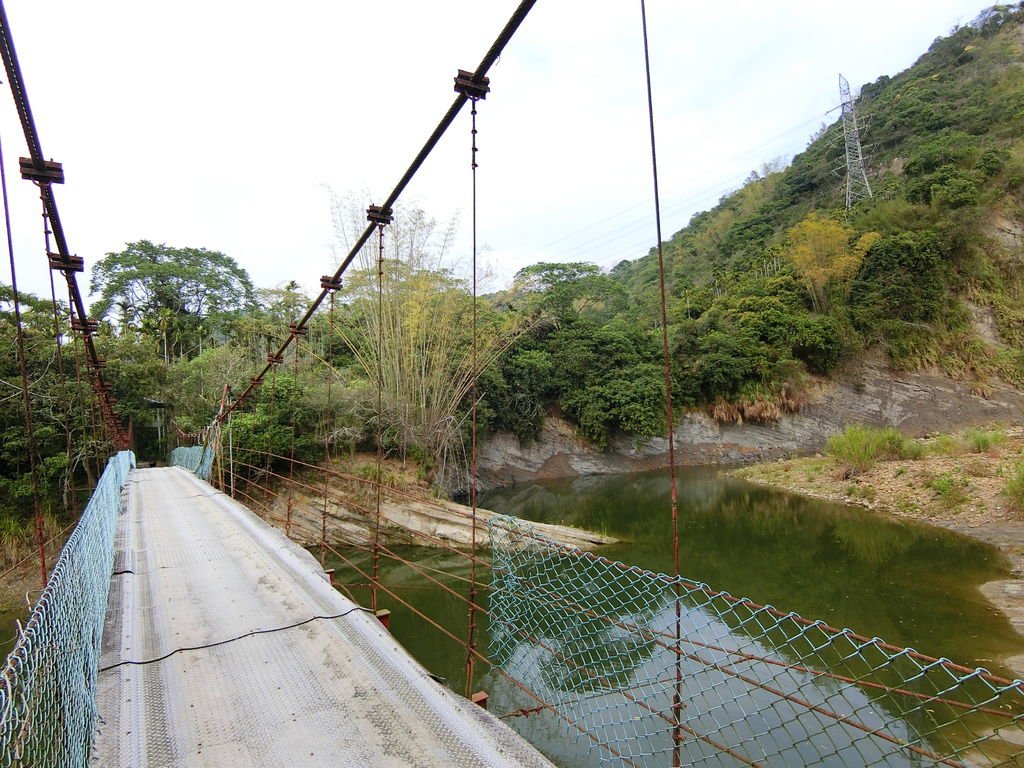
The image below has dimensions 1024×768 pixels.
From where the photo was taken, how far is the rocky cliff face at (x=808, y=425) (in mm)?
12695

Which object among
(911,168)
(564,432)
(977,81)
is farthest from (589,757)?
(977,81)

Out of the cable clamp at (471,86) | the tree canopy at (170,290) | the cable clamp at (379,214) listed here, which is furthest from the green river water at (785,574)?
the tree canopy at (170,290)

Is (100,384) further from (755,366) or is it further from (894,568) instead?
(755,366)

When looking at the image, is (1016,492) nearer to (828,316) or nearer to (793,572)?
(793,572)

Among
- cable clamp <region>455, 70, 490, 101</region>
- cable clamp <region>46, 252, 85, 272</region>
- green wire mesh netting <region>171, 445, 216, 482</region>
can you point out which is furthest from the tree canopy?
cable clamp <region>455, 70, 490, 101</region>

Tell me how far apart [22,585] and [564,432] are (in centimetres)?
989

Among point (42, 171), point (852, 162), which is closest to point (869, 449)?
point (42, 171)

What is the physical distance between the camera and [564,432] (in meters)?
12.9

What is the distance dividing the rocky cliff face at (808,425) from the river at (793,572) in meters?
3.69

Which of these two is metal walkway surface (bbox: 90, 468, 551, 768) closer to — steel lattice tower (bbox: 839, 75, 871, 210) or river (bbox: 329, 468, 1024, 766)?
river (bbox: 329, 468, 1024, 766)

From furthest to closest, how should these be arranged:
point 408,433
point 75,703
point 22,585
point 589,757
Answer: point 408,433
point 22,585
point 589,757
point 75,703

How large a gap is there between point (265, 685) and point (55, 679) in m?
0.54

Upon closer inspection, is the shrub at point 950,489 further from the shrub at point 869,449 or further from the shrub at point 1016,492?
the shrub at point 869,449

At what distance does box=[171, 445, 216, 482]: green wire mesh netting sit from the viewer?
17.7ft
